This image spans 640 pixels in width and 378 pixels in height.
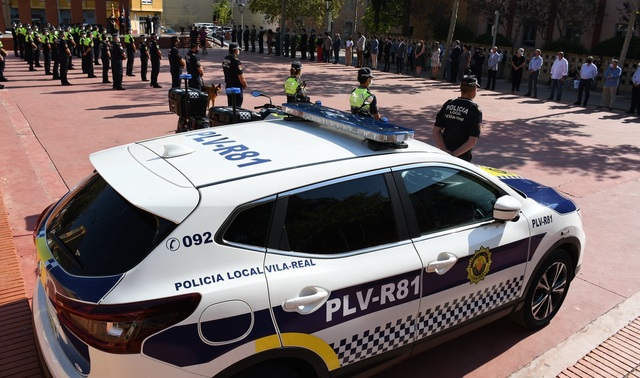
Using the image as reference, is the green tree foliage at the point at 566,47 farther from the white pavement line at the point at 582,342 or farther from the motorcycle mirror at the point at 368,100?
the white pavement line at the point at 582,342

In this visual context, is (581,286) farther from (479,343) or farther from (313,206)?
(313,206)

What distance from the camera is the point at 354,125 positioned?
350 cm

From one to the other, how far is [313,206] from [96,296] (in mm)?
1205

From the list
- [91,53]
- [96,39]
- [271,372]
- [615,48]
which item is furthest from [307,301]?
[615,48]

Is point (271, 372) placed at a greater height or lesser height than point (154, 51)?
lesser

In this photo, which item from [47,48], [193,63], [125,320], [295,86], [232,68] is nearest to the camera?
[125,320]

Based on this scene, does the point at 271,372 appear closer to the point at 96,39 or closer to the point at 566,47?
the point at 96,39

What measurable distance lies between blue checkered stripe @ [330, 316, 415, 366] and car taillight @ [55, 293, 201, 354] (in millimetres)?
937

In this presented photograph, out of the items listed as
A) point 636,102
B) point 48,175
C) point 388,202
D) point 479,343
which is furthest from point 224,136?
point 636,102

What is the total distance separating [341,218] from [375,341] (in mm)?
759

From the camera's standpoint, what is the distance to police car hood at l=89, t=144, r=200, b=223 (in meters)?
2.54

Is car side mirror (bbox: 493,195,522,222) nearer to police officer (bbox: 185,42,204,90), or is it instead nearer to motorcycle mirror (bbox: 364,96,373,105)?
motorcycle mirror (bbox: 364,96,373,105)

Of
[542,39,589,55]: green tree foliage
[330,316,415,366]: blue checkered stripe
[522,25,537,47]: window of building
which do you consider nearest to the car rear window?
[330,316,415,366]: blue checkered stripe

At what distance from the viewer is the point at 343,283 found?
2.85 meters
